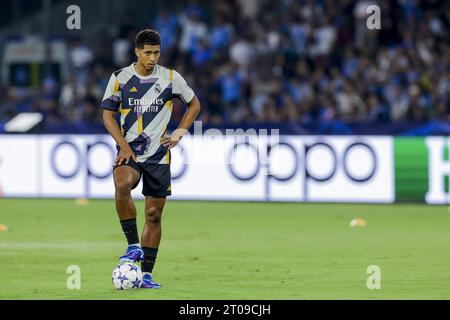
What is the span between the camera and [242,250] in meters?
14.6

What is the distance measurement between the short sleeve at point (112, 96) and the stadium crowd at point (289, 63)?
10.9 m

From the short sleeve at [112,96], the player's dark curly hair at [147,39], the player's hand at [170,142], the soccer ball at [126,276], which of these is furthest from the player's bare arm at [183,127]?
the soccer ball at [126,276]

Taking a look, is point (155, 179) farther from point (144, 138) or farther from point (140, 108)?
point (140, 108)

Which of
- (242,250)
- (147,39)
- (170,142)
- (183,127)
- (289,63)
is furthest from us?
(289,63)

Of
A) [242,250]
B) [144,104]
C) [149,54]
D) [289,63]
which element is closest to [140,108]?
[144,104]

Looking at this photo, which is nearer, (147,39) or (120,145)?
(147,39)

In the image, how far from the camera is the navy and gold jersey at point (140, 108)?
435 inches

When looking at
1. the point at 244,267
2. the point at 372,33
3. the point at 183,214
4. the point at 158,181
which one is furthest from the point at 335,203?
the point at 158,181

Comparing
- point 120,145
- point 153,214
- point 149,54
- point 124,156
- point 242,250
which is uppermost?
point 149,54

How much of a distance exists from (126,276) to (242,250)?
3.96 metres

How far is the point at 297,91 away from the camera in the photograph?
83.0 feet

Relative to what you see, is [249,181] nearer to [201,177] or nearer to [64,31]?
[201,177]

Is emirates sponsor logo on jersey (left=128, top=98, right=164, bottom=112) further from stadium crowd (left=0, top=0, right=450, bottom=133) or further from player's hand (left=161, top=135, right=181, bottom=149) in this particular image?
stadium crowd (left=0, top=0, right=450, bottom=133)

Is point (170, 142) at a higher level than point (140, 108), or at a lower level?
lower
